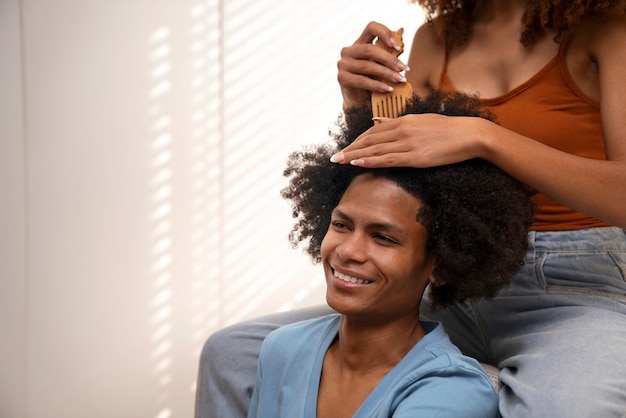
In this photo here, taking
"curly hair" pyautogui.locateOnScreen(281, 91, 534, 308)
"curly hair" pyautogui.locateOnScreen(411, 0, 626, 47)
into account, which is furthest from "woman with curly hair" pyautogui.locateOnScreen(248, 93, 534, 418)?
"curly hair" pyautogui.locateOnScreen(411, 0, 626, 47)

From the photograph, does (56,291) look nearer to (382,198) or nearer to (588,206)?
(382,198)

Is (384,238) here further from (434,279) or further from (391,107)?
(391,107)

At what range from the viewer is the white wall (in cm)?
265

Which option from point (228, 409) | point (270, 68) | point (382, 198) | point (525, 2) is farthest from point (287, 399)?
point (270, 68)

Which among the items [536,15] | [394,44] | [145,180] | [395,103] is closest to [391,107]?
[395,103]

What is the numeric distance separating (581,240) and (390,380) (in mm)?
500

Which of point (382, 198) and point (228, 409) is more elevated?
point (382, 198)

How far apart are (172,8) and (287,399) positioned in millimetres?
1715

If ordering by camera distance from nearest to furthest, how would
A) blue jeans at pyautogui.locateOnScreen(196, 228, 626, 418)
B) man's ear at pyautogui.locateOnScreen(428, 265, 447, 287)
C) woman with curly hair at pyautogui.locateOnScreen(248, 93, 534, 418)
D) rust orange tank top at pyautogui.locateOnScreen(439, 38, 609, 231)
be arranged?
1. blue jeans at pyautogui.locateOnScreen(196, 228, 626, 418)
2. woman with curly hair at pyautogui.locateOnScreen(248, 93, 534, 418)
3. man's ear at pyautogui.locateOnScreen(428, 265, 447, 287)
4. rust orange tank top at pyautogui.locateOnScreen(439, 38, 609, 231)

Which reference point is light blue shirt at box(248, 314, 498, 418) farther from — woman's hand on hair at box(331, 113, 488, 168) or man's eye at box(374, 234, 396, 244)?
woman's hand on hair at box(331, 113, 488, 168)

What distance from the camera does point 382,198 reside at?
1438mm

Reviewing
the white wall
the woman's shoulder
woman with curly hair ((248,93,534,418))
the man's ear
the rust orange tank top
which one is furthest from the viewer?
the white wall

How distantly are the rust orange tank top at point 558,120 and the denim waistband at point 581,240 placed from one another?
0.09 feet

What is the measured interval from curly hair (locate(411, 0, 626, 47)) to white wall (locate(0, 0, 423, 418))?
1.02m
